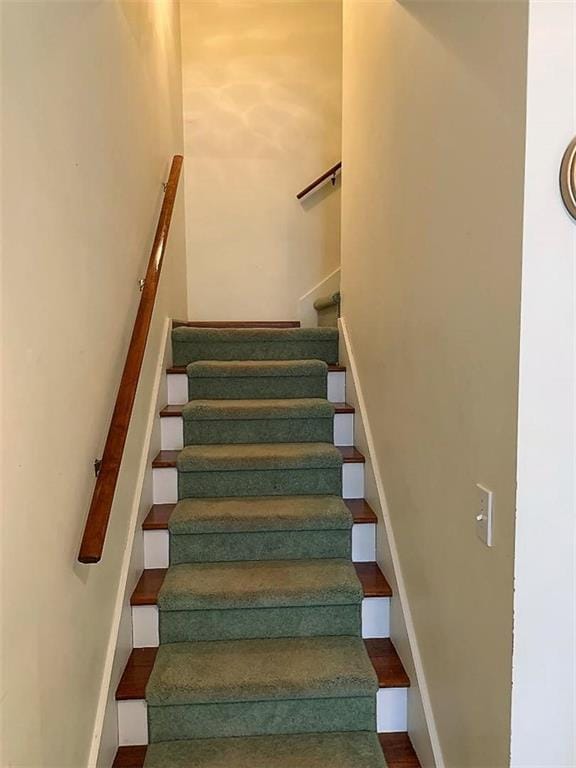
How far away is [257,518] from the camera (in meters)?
2.29

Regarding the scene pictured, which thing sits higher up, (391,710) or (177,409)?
(177,409)

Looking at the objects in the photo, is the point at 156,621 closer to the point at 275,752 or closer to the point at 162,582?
the point at 162,582

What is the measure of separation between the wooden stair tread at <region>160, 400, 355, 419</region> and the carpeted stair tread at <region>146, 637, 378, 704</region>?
1.03 meters

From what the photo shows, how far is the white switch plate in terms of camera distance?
1238mm

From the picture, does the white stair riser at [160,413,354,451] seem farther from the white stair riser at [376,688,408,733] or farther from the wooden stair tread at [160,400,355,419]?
the white stair riser at [376,688,408,733]

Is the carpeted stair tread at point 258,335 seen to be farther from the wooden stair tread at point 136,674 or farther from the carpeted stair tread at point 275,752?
the carpeted stair tread at point 275,752

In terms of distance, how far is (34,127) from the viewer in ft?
4.03

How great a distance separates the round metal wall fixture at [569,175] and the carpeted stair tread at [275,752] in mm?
1586

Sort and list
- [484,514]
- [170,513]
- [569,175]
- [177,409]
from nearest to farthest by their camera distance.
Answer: [569,175]
[484,514]
[170,513]
[177,409]

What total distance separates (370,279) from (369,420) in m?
0.59

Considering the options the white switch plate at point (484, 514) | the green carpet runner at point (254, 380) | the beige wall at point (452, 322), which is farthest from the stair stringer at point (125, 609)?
the white switch plate at point (484, 514)

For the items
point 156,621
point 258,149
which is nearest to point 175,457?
point 156,621

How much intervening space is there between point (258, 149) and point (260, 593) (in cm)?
308

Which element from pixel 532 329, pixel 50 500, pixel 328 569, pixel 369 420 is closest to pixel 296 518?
pixel 328 569
